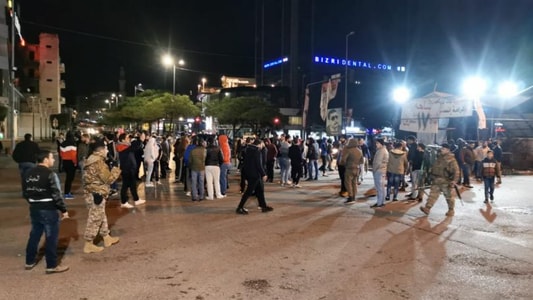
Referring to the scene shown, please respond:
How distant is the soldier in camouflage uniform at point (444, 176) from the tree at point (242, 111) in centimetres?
3167

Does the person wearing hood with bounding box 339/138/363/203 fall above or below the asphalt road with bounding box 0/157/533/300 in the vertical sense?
above

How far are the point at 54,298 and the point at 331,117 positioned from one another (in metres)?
14.9

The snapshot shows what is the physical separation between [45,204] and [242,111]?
120 ft

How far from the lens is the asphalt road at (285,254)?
5.30m

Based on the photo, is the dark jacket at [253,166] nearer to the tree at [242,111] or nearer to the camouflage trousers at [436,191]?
the camouflage trousers at [436,191]

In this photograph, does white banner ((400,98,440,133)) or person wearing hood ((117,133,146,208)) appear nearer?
person wearing hood ((117,133,146,208))

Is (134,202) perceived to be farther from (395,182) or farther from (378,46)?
→ (378,46)

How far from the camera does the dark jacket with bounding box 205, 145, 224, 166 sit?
11258 millimetres

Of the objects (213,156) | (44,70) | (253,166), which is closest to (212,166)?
(213,156)

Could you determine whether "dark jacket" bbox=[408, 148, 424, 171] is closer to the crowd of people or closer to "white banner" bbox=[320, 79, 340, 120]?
the crowd of people

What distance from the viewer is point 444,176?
9930 millimetres

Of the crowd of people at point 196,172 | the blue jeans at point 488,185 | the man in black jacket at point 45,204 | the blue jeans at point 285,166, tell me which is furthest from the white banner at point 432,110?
the man in black jacket at point 45,204

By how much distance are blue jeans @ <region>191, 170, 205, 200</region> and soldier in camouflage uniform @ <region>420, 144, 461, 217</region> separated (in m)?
5.30

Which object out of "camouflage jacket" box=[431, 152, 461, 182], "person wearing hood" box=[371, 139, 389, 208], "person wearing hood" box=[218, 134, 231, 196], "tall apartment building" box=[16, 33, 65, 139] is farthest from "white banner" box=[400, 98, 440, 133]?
"tall apartment building" box=[16, 33, 65, 139]
